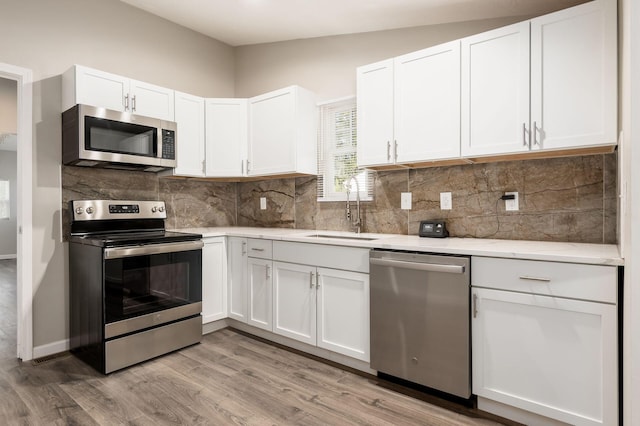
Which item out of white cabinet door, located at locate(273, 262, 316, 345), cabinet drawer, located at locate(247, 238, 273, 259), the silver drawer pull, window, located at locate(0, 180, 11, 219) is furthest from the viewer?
window, located at locate(0, 180, 11, 219)

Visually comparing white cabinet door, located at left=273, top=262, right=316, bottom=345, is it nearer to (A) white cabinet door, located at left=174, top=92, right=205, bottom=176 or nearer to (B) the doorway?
(A) white cabinet door, located at left=174, top=92, right=205, bottom=176

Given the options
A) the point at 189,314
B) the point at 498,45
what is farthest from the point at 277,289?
the point at 498,45

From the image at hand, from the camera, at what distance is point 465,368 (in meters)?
1.99

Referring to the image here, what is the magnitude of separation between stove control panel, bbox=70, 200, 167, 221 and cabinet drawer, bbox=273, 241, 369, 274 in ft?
3.96

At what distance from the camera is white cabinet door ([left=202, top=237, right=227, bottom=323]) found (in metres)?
3.19

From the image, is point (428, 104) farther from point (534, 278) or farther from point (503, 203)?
point (534, 278)

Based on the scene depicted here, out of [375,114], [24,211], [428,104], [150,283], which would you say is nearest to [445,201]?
[428,104]

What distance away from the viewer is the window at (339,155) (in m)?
3.23

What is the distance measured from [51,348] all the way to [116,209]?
1.14m

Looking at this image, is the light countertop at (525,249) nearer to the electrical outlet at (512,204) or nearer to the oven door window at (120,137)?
the electrical outlet at (512,204)

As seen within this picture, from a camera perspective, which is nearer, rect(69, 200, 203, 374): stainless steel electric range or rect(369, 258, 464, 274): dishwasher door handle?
rect(369, 258, 464, 274): dishwasher door handle

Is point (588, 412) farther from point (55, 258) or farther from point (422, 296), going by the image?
point (55, 258)

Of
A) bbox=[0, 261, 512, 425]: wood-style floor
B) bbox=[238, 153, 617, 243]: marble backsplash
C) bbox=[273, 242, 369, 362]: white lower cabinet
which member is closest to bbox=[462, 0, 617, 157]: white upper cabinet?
bbox=[238, 153, 617, 243]: marble backsplash

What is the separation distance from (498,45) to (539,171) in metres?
0.82
